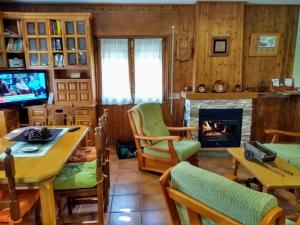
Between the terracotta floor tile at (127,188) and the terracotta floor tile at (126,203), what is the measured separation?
87 mm

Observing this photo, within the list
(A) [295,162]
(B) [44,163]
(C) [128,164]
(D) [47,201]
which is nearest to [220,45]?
(A) [295,162]

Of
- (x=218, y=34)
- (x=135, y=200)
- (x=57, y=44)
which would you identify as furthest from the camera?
(x=218, y=34)

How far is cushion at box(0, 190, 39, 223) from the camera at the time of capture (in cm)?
152

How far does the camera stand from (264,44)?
13.6 ft

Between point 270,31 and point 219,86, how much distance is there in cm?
139

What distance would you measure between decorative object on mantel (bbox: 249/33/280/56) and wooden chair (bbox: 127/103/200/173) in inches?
81.6

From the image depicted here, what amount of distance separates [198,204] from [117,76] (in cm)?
331

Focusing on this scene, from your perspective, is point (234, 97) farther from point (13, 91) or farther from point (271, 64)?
point (13, 91)

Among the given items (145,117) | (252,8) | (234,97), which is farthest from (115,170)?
(252,8)

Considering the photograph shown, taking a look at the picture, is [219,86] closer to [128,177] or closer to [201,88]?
[201,88]

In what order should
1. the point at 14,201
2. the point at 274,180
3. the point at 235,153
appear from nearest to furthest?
the point at 14,201
the point at 274,180
the point at 235,153

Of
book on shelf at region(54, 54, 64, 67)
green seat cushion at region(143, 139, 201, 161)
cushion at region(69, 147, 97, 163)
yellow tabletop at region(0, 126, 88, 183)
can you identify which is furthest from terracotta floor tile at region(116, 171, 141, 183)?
book on shelf at region(54, 54, 64, 67)

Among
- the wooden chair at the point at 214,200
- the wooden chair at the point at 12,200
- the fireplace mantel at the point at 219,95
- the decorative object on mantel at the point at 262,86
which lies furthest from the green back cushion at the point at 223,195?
the decorative object on mantel at the point at 262,86

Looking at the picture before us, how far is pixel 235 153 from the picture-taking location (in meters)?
2.63
